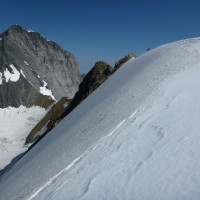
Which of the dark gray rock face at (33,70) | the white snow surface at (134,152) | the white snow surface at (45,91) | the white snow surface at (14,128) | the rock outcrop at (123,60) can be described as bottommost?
the white snow surface at (134,152)

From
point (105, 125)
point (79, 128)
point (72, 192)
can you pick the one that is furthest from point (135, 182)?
point (79, 128)

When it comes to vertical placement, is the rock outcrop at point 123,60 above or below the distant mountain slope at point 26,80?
below

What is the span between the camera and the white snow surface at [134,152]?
877 cm

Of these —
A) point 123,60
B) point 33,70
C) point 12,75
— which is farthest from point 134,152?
point 33,70

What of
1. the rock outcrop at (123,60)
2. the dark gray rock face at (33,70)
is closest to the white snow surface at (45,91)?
the dark gray rock face at (33,70)

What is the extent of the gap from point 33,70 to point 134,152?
116 meters

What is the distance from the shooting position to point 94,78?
4209cm

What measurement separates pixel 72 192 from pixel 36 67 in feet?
407

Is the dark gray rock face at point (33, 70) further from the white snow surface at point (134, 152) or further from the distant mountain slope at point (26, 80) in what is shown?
the white snow surface at point (134, 152)

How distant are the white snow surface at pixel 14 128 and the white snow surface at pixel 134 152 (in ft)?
103

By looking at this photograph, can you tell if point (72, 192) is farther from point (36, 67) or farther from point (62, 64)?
point (62, 64)

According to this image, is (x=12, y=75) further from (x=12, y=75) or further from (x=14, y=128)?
(x=14, y=128)

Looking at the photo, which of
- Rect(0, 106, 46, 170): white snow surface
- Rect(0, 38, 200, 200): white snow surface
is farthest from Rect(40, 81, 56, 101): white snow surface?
Rect(0, 38, 200, 200): white snow surface

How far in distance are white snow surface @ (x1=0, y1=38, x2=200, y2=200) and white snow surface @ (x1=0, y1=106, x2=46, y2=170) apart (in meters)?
31.5
